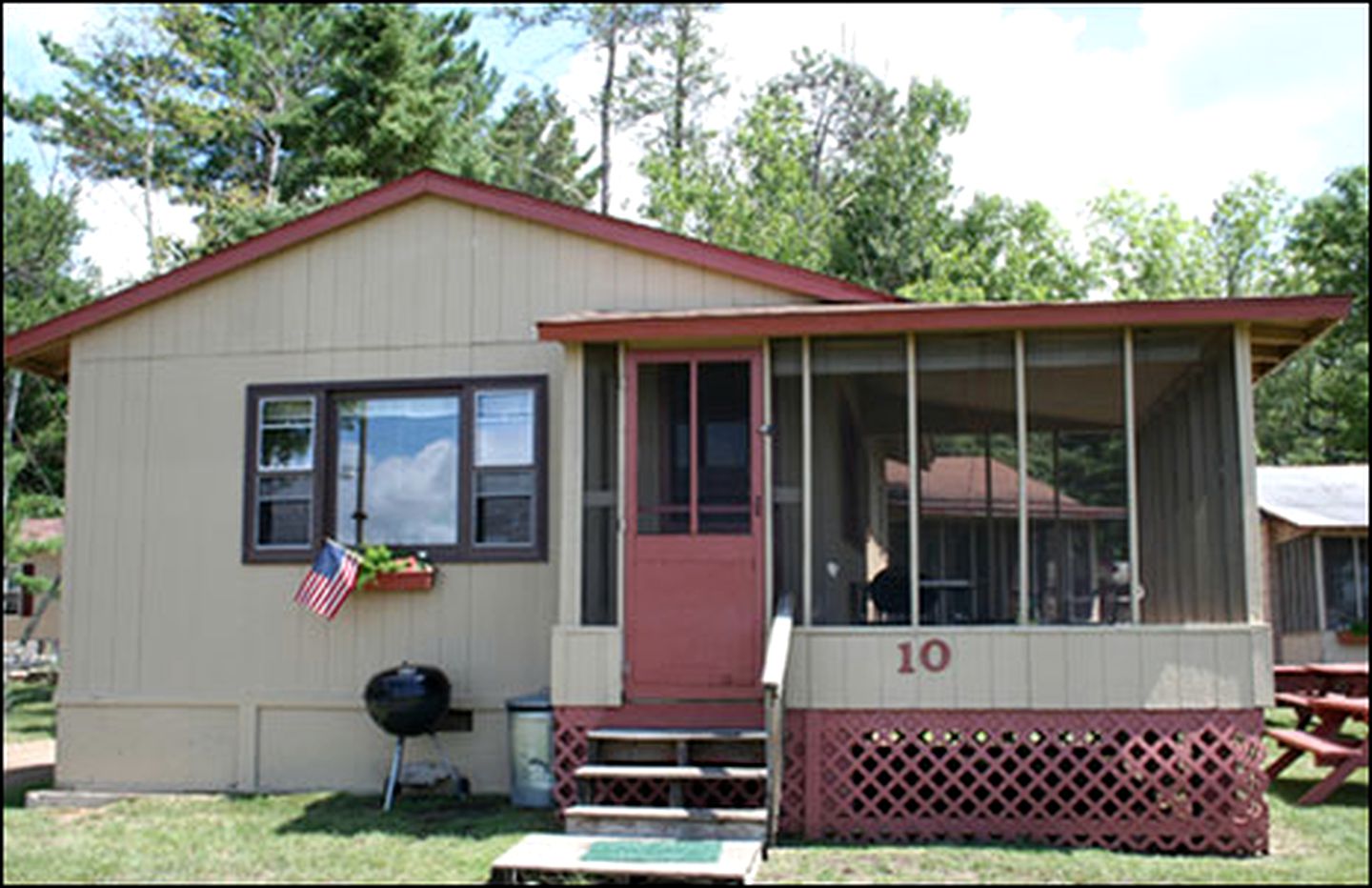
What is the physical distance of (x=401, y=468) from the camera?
31.7 ft

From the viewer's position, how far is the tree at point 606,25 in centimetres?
2903

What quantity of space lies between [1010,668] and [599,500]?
2713mm

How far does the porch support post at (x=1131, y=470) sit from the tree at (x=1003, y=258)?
1765 cm

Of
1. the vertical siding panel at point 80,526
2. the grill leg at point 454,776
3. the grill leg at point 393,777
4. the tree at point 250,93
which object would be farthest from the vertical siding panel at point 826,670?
the tree at point 250,93

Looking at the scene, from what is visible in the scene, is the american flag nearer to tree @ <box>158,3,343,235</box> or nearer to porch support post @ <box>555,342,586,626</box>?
porch support post @ <box>555,342,586,626</box>

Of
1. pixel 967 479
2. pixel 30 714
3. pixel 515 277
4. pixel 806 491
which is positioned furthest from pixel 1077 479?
pixel 30 714

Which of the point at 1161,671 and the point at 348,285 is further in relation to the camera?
the point at 348,285

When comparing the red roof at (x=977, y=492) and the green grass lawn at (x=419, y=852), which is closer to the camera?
the green grass lawn at (x=419, y=852)

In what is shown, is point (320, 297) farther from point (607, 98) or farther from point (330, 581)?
point (607, 98)

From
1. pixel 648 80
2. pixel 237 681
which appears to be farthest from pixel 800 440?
pixel 648 80

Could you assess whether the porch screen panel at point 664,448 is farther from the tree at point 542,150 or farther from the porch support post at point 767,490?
the tree at point 542,150

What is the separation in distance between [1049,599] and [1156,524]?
48.7 inches

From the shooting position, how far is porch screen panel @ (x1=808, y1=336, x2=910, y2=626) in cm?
848

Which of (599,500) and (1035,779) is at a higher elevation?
(599,500)
